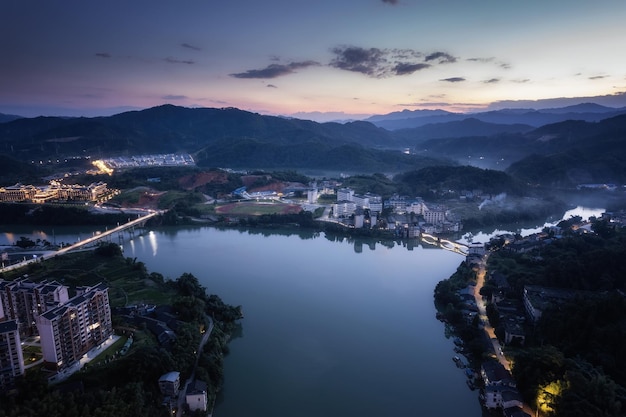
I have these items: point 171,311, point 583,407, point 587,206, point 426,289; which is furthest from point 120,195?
point 587,206

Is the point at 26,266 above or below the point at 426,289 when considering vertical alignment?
above

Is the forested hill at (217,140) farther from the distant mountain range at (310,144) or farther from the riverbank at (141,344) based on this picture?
the riverbank at (141,344)

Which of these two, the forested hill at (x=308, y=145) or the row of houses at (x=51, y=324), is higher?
the forested hill at (x=308, y=145)

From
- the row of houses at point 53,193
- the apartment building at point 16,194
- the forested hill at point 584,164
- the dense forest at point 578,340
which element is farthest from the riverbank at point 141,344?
the forested hill at point 584,164

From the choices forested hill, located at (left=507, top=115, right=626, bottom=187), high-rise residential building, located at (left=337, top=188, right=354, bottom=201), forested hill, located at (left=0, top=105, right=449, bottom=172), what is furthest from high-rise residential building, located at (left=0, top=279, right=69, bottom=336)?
forested hill, located at (left=0, top=105, right=449, bottom=172)

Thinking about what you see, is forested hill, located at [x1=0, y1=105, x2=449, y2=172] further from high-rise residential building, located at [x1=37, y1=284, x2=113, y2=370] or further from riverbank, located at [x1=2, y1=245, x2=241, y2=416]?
high-rise residential building, located at [x1=37, y1=284, x2=113, y2=370]

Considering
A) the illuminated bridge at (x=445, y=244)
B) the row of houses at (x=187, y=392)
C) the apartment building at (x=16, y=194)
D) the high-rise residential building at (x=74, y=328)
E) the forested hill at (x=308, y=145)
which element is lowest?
the illuminated bridge at (x=445, y=244)

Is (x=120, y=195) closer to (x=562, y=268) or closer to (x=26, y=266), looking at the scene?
(x=26, y=266)
